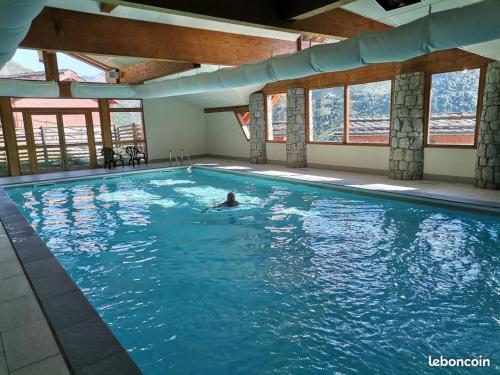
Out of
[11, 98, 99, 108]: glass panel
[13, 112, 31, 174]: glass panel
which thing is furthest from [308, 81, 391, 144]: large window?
[13, 112, 31, 174]: glass panel

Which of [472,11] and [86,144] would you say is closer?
[472,11]

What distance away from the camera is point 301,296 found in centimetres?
366

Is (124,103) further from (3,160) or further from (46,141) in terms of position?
(3,160)

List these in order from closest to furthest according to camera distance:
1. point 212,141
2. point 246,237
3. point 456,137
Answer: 1. point 246,237
2. point 456,137
3. point 212,141

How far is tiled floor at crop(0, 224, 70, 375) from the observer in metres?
2.12

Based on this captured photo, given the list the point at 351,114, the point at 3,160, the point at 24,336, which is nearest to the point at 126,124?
the point at 3,160

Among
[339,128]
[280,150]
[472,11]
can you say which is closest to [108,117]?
[280,150]

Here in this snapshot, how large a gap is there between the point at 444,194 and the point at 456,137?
6.70ft

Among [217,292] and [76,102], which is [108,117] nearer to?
[76,102]

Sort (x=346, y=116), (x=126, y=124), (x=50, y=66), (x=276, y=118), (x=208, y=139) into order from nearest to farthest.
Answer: (x=346, y=116)
(x=50, y=66)
(x=276, y=118)
(x=126, y=124)
(x=208, y=139)

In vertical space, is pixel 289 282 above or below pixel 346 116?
below

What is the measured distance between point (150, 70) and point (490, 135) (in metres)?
8.82

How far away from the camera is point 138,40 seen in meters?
6.45

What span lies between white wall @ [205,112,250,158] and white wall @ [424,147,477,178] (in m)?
7.11
